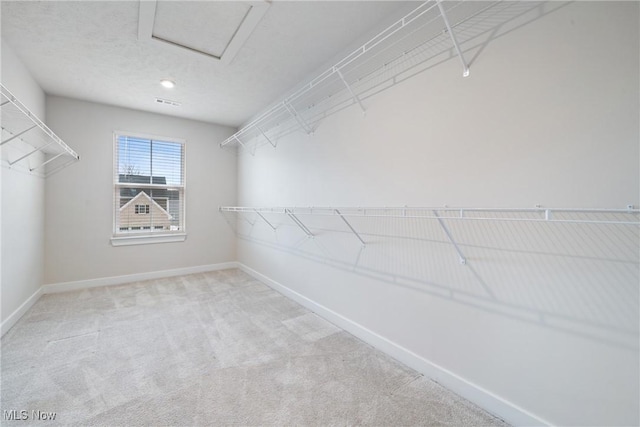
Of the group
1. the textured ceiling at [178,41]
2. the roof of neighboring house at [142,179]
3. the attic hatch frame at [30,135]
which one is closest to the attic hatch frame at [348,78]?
the textured ceiling at [178,41]

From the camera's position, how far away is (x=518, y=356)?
1.35 meters

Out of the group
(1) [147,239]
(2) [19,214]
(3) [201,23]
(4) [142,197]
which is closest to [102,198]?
(4) [142,197]

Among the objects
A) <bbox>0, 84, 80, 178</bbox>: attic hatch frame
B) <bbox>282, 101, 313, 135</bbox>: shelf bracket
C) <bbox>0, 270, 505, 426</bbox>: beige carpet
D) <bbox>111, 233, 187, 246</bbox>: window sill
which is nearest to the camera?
<bbox>0, 270, 505, 426</bbox>: beige carpet

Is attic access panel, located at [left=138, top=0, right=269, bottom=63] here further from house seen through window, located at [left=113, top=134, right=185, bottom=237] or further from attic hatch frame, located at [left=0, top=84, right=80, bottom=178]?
house seen through window, located at [left=113, top=134, right=185, bottom=237]

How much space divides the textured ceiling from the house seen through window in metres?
0.83

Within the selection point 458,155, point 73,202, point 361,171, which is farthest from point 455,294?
point 73,202

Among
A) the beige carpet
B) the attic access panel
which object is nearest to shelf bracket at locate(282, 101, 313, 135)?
the attic access panel

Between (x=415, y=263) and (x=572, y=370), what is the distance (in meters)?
0.87

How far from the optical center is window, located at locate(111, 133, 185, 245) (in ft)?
12.8

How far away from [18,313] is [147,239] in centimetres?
159

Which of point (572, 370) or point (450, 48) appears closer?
point (572, 370)

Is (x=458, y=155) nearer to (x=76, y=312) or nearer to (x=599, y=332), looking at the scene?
(x=599, y=332)

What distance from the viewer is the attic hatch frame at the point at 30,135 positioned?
1.79 meters

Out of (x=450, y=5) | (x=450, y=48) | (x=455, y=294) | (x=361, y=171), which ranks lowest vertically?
(x=455, y=294)
